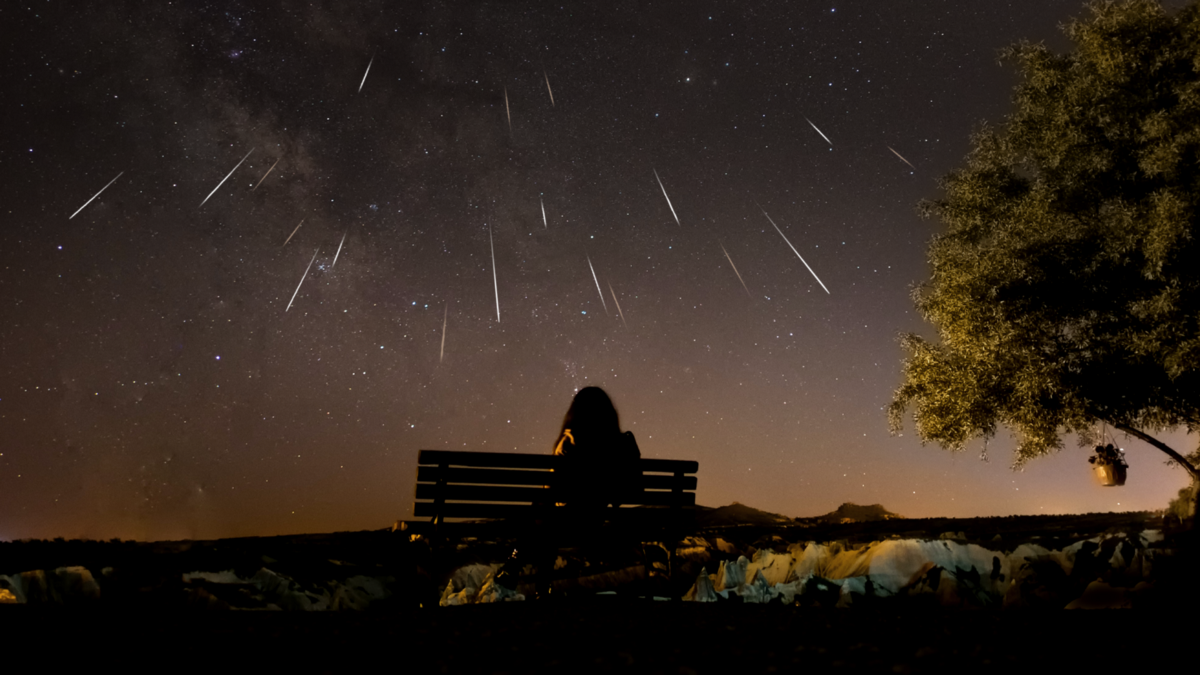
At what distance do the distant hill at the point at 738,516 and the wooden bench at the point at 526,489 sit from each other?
8819 mm

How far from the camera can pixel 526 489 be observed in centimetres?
616

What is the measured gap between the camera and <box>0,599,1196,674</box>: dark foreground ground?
2389 millimetres

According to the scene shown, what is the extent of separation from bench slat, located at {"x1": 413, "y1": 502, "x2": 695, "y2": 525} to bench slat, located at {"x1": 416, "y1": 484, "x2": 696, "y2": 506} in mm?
55

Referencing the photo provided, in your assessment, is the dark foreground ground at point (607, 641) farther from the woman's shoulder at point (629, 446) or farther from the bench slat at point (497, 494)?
the woman's shoulder at point (629, 446)

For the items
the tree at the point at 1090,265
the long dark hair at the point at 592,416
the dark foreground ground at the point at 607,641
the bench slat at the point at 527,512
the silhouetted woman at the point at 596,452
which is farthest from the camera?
the tree at the point at 1090,265

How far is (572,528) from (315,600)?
2.10m

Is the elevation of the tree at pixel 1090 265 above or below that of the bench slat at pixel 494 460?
above

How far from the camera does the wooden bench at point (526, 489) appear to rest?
5816 millimetres

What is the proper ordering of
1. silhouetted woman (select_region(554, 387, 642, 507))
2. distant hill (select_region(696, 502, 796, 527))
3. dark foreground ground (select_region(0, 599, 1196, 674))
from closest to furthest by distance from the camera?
1. dark foreground ground (select_region(0, 599, 1196, 674))
2. silhouetted woman (select_region(554, 387, 642, 507))
3. distant hill (select_region(696, 502, 796, 527))

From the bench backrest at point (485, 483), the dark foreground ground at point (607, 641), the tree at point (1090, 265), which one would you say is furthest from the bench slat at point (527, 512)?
the tree at point (1090, 265)

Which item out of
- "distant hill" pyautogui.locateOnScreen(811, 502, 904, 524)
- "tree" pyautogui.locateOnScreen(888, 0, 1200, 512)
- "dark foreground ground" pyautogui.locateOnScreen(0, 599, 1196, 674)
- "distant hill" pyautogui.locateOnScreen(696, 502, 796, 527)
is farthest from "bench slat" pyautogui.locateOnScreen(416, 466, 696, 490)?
"distant hill" pyautogui.locateOnScreen(811, 502, 904, 524)

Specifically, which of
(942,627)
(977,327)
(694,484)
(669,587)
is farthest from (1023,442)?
(942,627)

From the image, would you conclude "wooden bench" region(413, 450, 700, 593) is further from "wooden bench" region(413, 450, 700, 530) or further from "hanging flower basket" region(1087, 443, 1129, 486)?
"hanging flower basket" region(1087, 443, 1129, 486)

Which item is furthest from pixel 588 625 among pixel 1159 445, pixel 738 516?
pixel 738 516
